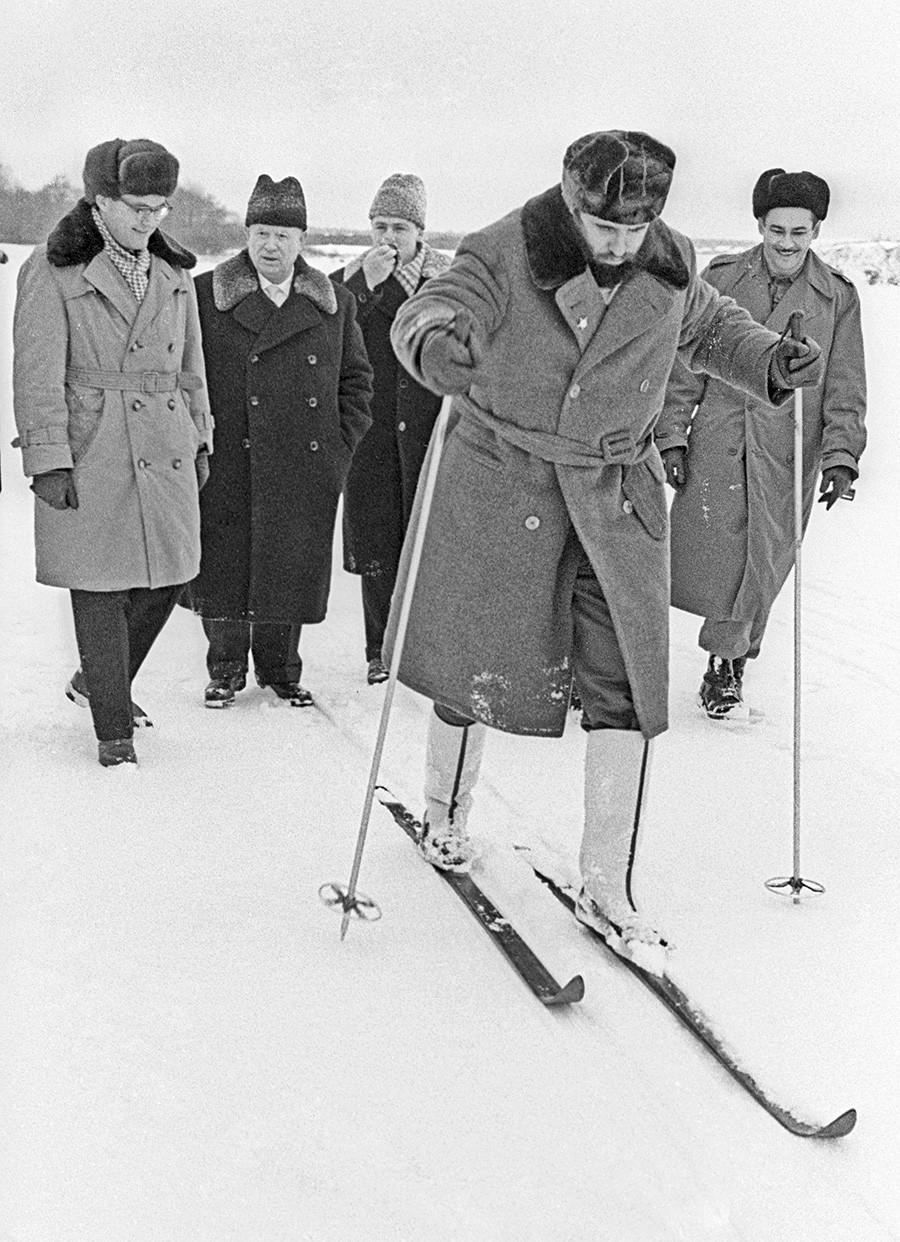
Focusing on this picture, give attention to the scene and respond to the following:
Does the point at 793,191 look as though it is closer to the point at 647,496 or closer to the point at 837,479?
the point at 837,479

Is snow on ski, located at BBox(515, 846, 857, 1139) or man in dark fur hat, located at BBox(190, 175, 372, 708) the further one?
man in dark fur hat, located at BBox(190, 175, 372, 708)

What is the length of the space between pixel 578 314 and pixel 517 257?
140mm

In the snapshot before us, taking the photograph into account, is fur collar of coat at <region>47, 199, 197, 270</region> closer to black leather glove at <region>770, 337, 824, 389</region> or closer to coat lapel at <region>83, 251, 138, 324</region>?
coat lapel at <region>83, 251, 138, 324</region>

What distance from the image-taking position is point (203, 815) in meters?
2.96

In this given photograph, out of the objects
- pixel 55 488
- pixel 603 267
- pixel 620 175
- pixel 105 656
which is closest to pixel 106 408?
pixel 55 488

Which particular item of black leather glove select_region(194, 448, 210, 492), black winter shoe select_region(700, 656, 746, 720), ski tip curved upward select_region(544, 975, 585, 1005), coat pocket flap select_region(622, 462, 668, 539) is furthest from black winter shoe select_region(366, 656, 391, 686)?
ski tip curved upward select_region(544, 975, 585, 1005)

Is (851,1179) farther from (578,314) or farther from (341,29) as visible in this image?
(341,29)

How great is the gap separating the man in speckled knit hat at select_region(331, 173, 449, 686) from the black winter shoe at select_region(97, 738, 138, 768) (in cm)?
103

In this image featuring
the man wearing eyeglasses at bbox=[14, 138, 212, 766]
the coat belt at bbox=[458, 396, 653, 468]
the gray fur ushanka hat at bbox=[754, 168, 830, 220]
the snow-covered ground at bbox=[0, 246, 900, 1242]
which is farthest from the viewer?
the gray fur ushanka hat at bbox=[754, 168, 830, 220]

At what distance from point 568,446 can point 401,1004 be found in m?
0.97

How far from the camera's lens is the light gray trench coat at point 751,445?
12.2 feet

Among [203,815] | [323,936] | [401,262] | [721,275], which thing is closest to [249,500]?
[401,262]

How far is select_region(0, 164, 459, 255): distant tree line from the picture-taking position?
9.43ft

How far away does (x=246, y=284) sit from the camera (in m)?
3.76
